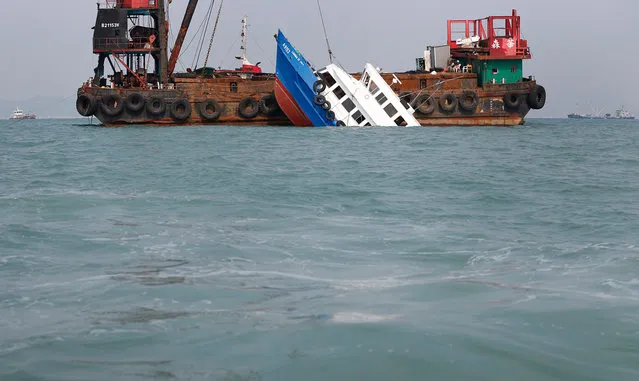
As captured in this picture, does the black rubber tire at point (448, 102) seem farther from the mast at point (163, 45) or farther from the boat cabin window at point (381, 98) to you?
the mast at point (163, 45)

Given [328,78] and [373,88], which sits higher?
[328,78]

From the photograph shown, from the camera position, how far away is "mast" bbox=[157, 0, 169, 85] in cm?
4891

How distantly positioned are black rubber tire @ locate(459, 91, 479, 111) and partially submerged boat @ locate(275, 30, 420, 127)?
5.31 m

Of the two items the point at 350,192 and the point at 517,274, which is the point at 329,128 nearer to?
the point at 350,192

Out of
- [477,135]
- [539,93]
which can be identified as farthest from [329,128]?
[539,93]

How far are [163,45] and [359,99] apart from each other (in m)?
15.4

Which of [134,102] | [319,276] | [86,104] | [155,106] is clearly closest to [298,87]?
[155,106]

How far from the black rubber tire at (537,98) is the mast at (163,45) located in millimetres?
22720

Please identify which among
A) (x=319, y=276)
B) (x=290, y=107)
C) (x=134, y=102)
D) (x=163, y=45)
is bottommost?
(x=319, y=276)

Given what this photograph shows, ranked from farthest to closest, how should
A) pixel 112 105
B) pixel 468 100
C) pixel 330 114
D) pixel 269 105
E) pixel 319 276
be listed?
pixel 468 100, pixel 112 105, pixel 269 105, pixel 330 114, pixel 319 276

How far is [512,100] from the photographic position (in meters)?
48.0

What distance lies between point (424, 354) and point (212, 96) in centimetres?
4183

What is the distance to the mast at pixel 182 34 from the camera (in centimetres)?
5019

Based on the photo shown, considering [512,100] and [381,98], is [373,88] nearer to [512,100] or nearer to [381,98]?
[381,98]
